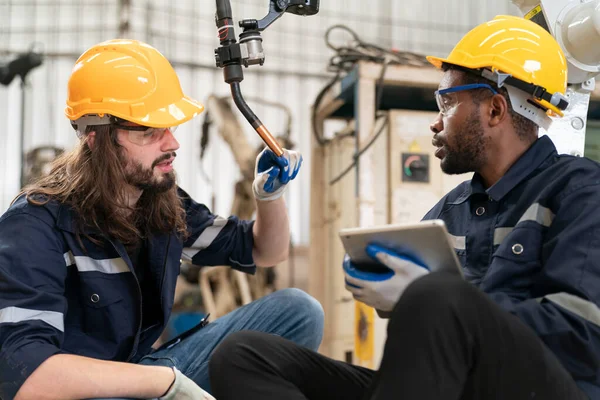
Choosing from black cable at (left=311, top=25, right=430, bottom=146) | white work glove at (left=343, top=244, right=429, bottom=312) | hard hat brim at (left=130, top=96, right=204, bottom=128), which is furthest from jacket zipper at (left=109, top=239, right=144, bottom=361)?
black cable at (left=311, top=25, right=430, bottom=146)

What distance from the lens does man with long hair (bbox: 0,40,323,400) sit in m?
1.19

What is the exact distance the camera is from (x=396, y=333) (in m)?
0.89

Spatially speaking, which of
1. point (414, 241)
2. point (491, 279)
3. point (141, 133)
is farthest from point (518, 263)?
point (141, 133)

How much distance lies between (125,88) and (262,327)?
2.06 feet

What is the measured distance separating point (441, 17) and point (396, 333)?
4.99 meters

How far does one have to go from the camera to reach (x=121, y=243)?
54.4 inches

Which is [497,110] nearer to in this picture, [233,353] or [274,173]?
→ [274,173]

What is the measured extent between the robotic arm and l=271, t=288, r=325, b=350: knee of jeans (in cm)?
70

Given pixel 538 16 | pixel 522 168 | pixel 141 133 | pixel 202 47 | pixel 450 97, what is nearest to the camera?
pixel 522 168

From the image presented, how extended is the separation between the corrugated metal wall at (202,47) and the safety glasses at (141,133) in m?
3.21

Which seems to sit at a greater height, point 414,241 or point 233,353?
point 414,241

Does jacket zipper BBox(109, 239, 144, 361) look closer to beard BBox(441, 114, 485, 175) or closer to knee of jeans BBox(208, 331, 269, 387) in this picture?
knee of jeans BBox(208, 331, 269, 387)

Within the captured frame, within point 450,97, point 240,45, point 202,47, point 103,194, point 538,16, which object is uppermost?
point 202,47

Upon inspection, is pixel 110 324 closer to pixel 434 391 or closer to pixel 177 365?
pixel 177 365
